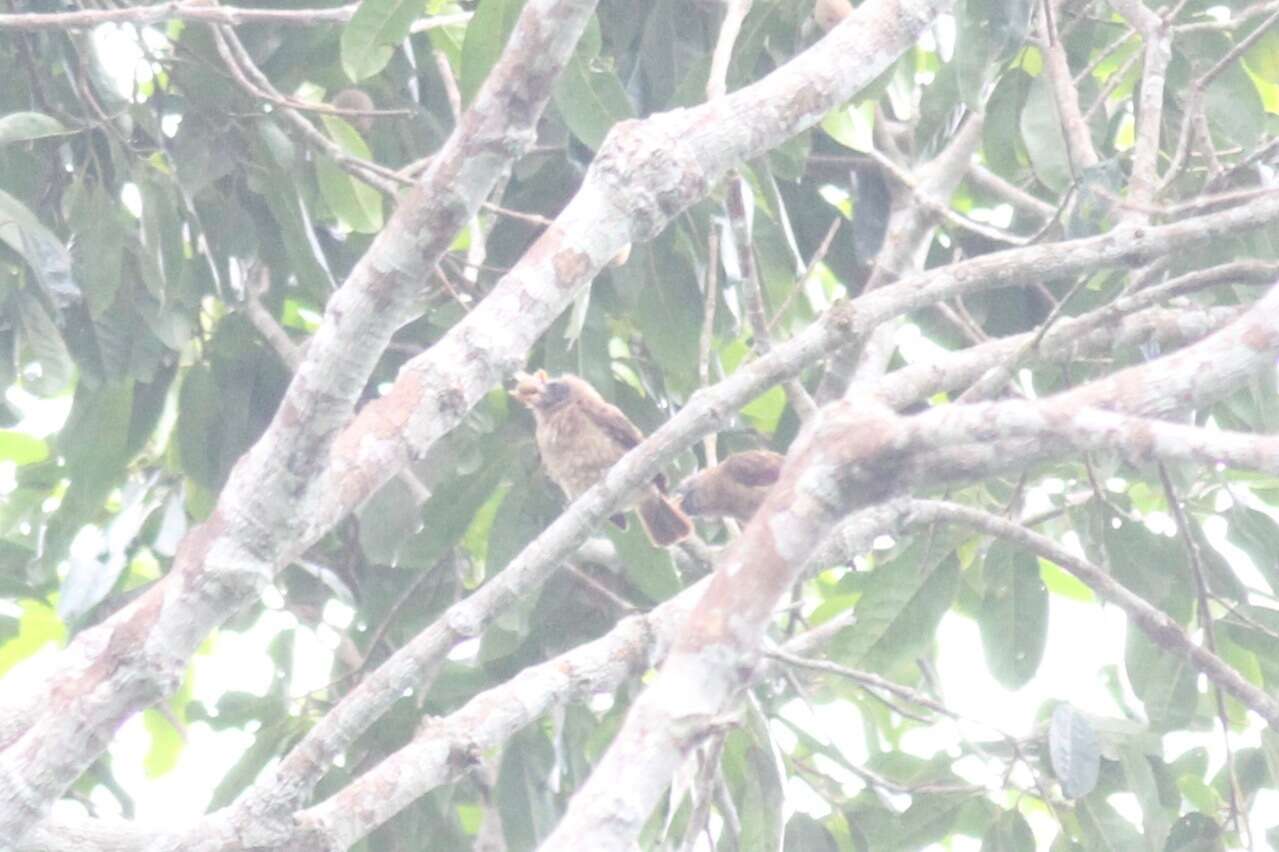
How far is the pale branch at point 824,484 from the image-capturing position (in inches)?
72.0

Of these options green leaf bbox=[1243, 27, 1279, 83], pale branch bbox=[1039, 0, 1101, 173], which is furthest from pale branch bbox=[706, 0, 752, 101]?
green leaf bbox=[1243, 27, 1279, 83]

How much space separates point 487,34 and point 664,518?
1691 millimetres

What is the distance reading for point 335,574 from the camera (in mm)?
4730

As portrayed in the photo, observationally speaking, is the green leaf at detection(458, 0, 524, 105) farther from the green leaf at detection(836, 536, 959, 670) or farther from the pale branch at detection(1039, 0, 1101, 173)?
→ the green leaf at detection(836, 536, 959, 670)

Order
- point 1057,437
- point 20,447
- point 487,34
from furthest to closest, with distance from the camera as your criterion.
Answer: point 20,447 < point 487,34 < point 1057,437

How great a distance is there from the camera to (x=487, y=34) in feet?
10.8

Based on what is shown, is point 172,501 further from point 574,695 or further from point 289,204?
point 574,695

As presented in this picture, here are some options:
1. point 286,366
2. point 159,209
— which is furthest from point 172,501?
point 159,209

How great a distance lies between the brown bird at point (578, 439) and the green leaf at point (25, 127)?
1348mm

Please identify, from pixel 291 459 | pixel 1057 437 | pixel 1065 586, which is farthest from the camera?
pixel 1065 586

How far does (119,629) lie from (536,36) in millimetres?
985

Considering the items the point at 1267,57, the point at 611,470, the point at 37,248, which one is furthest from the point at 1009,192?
the point at 37,248

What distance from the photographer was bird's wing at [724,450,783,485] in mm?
4289

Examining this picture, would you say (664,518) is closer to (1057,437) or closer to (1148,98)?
(1148,98)
